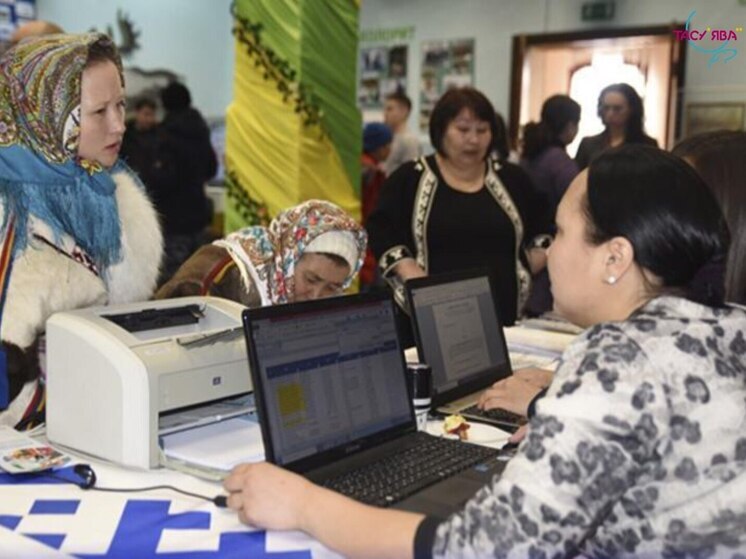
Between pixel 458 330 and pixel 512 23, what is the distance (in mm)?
4758

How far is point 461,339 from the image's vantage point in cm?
194

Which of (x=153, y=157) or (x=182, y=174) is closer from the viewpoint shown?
(x=153, y=157)

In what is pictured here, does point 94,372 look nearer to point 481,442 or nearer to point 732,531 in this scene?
point 481,442

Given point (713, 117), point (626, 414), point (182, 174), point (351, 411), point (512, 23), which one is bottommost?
point (351, 411)

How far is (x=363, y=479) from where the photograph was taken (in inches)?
52.2

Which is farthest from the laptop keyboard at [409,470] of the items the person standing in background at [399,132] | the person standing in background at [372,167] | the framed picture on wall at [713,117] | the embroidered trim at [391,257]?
the person standing in background at [399,132]

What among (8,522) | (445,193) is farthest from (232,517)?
(445,193)

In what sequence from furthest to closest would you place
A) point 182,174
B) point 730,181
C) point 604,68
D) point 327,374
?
point 604,68
point 182,174
point 730,181
point 327,374

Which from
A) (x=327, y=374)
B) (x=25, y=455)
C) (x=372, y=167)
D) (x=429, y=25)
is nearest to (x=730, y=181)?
(x=327, y=374)

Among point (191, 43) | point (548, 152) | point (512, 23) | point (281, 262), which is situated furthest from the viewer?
point (191, 43)

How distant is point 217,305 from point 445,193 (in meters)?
1.33

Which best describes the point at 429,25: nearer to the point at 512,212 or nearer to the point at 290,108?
the point at 290,108

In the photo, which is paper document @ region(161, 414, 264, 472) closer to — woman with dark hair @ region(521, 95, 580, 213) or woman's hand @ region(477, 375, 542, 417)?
woman's hand @ region(477, 375, 542, 417)

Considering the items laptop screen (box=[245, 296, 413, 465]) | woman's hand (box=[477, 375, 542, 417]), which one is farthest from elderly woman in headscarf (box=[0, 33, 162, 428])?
woman's hand (box=[477, 375, 542, 417])
